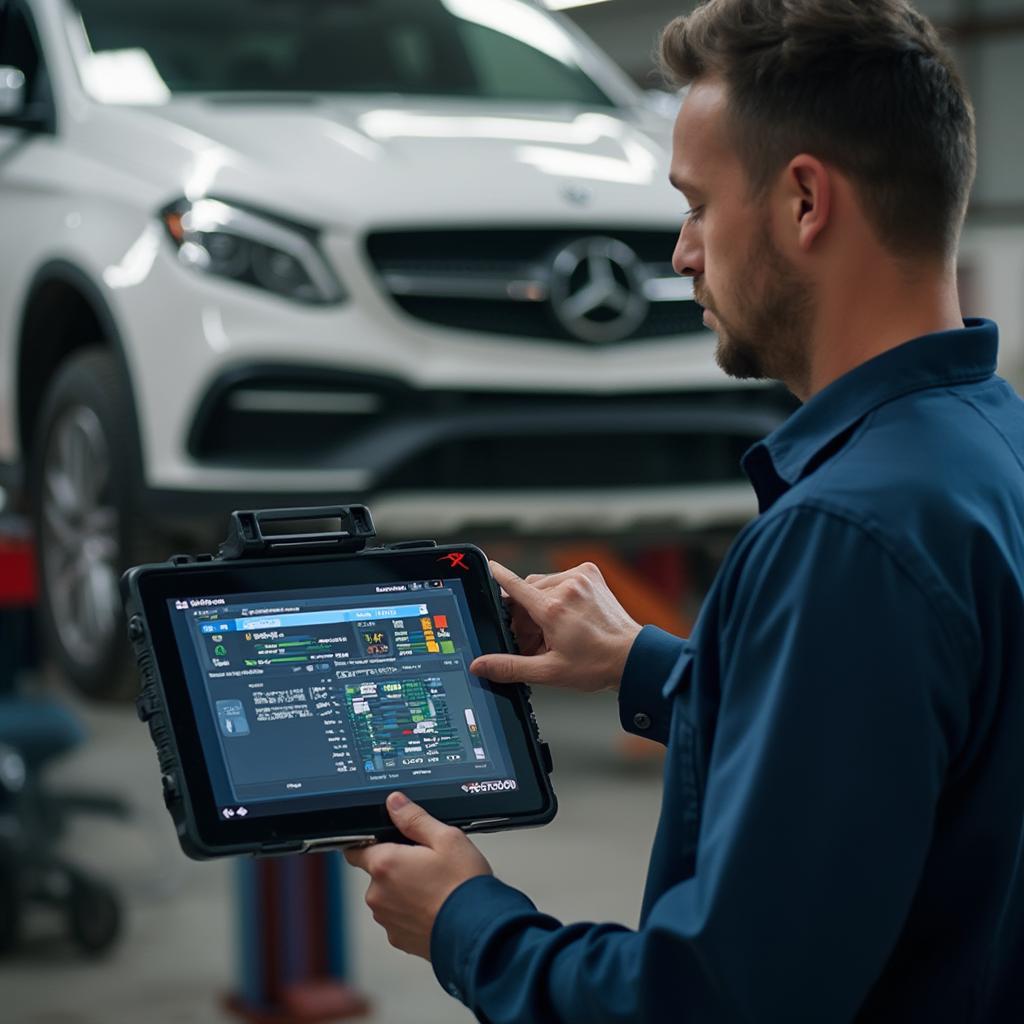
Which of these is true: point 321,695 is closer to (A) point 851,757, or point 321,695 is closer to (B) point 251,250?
(A) point 851,757

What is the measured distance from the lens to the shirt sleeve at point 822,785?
0.90 m

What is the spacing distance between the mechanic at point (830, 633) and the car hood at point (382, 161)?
2178 mm

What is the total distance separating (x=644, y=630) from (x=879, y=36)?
1.69 feet

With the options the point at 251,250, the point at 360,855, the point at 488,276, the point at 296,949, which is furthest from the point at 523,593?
the point at 296,949

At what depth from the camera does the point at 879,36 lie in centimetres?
102

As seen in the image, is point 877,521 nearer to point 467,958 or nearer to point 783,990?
point 783,990

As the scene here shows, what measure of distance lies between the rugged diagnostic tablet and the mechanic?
0.18 feet

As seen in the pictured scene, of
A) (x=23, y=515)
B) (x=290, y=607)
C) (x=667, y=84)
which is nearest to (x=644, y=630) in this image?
(x=290, y=607)

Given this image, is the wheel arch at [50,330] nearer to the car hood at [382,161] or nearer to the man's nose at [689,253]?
the car hood at [382,161]

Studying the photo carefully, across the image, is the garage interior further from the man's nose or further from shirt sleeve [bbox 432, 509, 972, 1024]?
shirt sleeve [bbox 432, 509, 972, 1024]

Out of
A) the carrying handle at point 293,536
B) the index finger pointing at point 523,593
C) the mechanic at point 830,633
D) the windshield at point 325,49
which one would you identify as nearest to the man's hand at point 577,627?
the index finger pointing at point 523,593

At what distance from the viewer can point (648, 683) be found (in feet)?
4.43

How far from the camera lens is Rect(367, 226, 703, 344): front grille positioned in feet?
10.9

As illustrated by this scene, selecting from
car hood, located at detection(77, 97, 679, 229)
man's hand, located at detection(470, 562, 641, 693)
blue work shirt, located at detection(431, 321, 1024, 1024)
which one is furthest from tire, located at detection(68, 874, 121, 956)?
blue work shirt, located at detection(431, 321, 1024, 1024)
